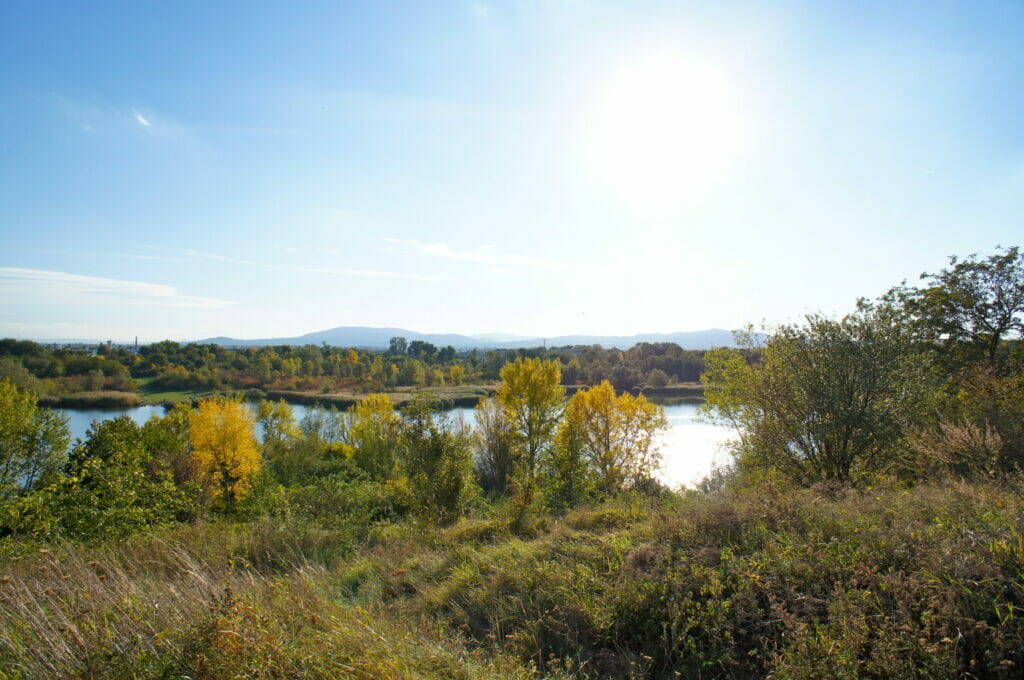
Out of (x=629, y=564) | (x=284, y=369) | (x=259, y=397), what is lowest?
(x=259, y=397)

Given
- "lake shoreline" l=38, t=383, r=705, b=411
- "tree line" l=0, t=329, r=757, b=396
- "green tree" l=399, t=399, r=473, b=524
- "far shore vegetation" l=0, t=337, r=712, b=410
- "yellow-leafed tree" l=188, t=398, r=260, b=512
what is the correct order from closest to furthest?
"green tree" l=399, t=399, r=473, b=524 < "yellow-leafed tree" l=188, t=398, r=260, b=512 < "lake shoreline" l=38, t=383, r=705, b=411 < "far shore vegetation" l=0, t=337, r=712, b=410 < "tree line" l=0, t=329, r=757, b=396

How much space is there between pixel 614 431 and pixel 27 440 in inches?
1007

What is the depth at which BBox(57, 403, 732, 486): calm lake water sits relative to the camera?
29.5m

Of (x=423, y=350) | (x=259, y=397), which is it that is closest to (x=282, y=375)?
(x=259, y=397)

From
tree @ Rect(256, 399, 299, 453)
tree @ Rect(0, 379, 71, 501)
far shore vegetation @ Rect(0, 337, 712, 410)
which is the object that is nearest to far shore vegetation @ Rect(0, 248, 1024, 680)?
tree @ Rect(0, 379, 71, 501)

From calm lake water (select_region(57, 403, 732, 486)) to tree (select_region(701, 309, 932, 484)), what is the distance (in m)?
14.4

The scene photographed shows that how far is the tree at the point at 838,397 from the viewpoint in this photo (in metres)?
8.37

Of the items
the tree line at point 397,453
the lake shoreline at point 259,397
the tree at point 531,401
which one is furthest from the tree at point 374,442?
the lake shoreline at point 259,397

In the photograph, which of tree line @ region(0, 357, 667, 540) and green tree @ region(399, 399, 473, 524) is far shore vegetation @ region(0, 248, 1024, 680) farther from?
tree line @ region(0, 357, 667, 540)

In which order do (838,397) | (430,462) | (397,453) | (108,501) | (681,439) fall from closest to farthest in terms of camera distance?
(108,501) < (838,397) < (430,462) < (397,453) < (681,439)

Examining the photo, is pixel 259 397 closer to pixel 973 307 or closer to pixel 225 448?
pixel 225 448

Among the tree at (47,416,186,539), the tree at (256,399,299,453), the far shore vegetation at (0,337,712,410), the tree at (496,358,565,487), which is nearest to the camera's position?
the tree at (47,416,186,539)

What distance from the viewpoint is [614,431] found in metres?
25.0

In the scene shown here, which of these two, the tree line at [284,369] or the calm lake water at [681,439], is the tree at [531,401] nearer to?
the calm lake water at [681,439]
